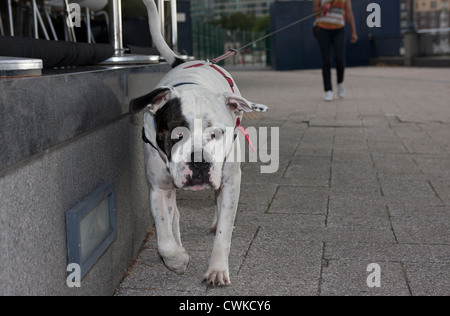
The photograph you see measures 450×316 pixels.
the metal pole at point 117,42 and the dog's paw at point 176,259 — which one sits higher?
the metal pole at point 117,42

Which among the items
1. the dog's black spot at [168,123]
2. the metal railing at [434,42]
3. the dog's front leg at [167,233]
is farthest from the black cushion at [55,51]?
the metal railing at [434,42]

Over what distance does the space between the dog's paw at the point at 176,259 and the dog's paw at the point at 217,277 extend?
0.17 meters

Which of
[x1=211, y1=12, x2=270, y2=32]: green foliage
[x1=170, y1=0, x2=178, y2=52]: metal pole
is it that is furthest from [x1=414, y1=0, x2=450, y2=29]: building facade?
[x1=170, y1=0, x2=178, y2=52]: metal pole

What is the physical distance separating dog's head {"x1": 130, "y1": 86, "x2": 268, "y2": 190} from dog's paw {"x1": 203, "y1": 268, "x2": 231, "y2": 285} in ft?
1.58

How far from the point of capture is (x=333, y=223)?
4.36 metres

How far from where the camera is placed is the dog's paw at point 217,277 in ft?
10.8

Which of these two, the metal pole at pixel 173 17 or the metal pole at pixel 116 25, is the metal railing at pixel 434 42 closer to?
the metal pole at pixel 173 17

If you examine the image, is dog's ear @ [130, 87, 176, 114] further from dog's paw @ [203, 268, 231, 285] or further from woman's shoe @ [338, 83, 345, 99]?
woman's shoe @ [338, 83, 345, 99]

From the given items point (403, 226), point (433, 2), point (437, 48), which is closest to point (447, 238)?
point (403, 226)

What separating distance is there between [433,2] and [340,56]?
580 ft

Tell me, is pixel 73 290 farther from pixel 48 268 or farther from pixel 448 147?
pixel 448 147

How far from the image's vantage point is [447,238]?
3984 millimetres

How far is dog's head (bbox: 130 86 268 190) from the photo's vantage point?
304 cm

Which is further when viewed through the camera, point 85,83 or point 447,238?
point 447,238
